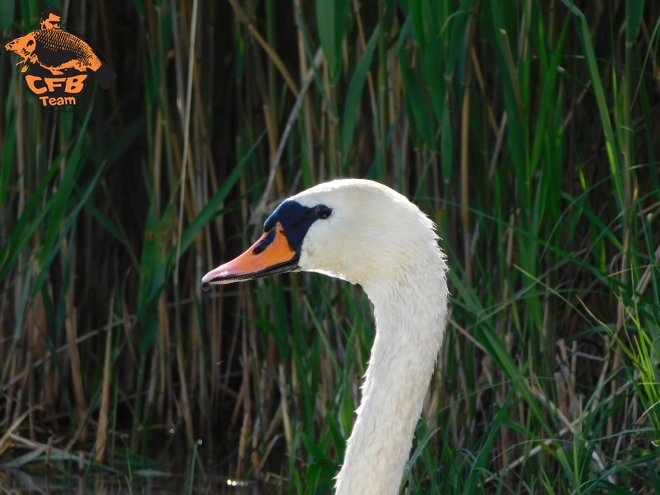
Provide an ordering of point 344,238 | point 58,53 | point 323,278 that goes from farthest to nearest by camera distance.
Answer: point 58,53
point 323,278
point 344,238

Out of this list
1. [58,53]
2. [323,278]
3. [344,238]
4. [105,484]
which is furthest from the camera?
[58,53]

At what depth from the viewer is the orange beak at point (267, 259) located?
2.28m

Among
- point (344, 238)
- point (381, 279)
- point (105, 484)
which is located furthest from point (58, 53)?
point (381, 279)

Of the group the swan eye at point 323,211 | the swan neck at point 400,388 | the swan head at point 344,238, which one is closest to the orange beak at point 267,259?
the swan head at point 344,238

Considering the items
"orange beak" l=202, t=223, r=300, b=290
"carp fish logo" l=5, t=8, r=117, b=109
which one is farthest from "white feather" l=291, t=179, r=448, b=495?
"carp fish logo" l=5, t=8, r=117, b=109

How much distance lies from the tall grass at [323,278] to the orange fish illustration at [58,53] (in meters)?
0.08

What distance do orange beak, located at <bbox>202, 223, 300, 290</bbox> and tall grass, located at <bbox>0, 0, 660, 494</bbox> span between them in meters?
0.65

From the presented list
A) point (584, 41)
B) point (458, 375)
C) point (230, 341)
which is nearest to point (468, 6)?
point (584, 41)

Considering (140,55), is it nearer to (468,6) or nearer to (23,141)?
(23,141)

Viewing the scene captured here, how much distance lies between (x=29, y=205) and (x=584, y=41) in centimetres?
197

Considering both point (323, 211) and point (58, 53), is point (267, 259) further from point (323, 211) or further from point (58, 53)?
point (58, 53)

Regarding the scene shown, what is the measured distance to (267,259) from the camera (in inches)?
91.0

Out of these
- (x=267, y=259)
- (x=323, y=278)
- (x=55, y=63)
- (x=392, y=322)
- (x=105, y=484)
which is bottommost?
(x=105, y=484)

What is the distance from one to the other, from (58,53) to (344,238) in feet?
6.74
